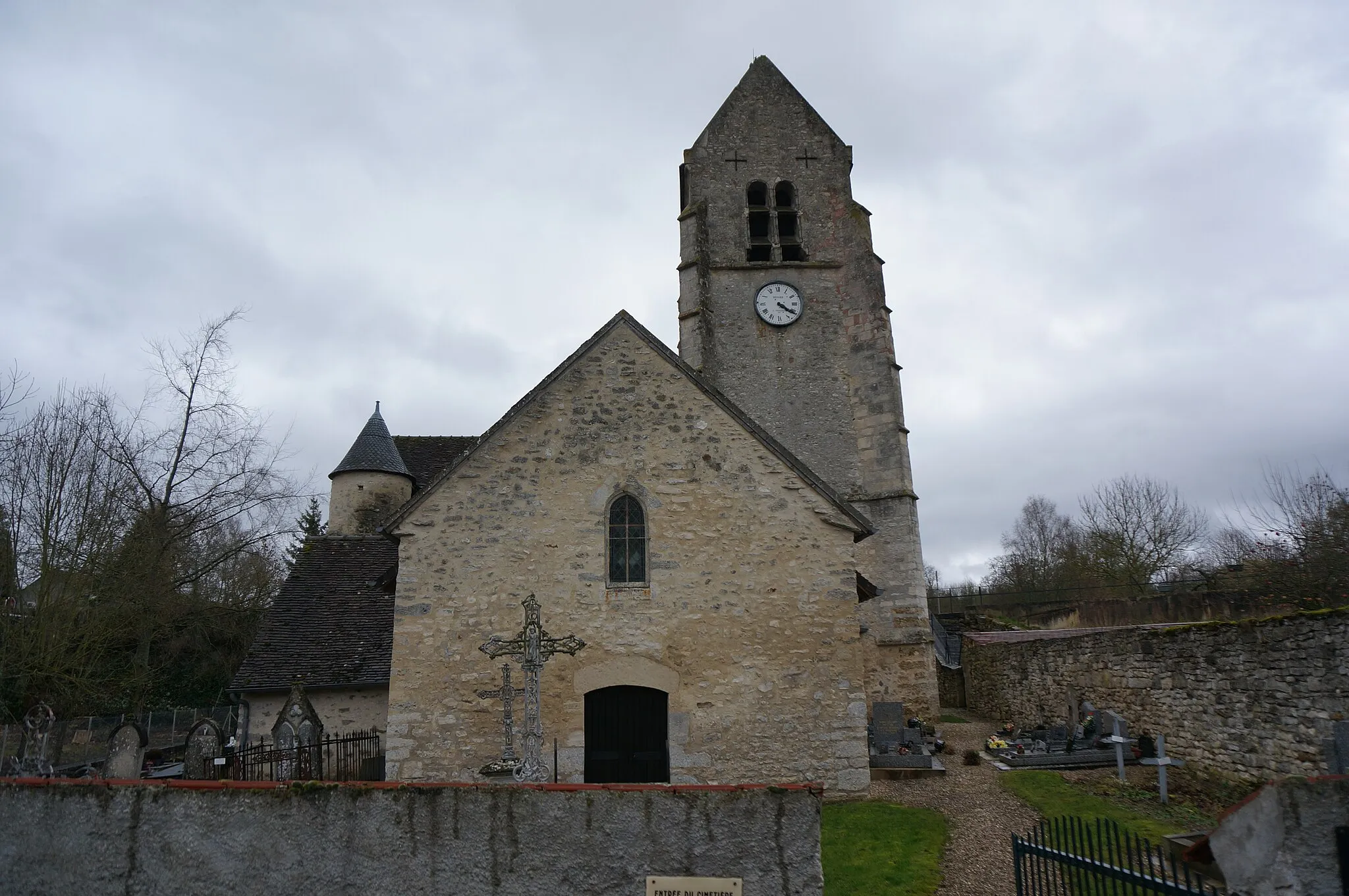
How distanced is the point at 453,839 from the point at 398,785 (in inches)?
20.7

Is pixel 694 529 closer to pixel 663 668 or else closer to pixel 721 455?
pixel 721 455

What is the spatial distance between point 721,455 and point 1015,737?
359 inches

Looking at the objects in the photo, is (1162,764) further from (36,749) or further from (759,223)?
(36,749)

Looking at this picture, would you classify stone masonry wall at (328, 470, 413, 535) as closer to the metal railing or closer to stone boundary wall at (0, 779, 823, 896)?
the metal railing

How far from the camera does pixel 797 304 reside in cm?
2206

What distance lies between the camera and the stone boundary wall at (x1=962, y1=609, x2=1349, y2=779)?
900 cm

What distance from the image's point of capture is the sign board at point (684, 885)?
5.12 metres

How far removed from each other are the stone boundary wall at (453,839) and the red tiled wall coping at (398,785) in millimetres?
16

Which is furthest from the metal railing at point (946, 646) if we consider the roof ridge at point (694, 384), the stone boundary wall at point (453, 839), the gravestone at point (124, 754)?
the gravestone at point (124, 754)

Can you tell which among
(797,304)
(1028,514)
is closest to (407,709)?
(797,304)

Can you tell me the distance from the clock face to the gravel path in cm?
1181

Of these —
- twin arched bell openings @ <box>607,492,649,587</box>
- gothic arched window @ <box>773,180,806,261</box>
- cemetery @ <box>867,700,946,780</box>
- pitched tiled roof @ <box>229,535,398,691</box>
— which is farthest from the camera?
gothic arched window @ <box>773,180,806,261</box>

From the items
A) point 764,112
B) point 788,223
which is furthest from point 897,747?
point 764,112

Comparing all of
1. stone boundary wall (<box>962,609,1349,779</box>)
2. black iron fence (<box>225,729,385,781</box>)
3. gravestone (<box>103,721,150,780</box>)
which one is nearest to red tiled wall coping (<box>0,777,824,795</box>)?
gravestone (<box>103,721,150,780</box>)
